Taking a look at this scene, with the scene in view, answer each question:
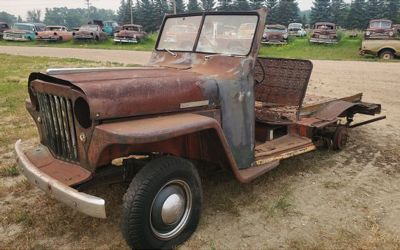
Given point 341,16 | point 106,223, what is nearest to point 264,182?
point 106,223

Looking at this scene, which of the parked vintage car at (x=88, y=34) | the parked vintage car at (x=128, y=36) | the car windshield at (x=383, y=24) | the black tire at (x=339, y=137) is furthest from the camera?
the parked vintage car at (x=88, y=34)

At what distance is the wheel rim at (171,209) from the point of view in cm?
311

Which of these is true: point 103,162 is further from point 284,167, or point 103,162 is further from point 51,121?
point 284,167

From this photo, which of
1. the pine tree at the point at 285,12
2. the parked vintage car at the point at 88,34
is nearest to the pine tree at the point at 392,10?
the pine tree at the point at 285,12

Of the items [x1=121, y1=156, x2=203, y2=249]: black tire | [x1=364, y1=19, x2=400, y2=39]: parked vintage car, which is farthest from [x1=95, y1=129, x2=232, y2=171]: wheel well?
[x1=364, y1=19, x2=400, y2=39]: parked vintage car

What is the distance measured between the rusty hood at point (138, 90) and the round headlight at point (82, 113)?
0.14 meters

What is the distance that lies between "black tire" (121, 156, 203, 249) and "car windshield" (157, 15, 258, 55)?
4.86ft

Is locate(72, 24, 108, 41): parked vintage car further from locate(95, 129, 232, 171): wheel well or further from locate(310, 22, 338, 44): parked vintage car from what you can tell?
locate(95, 129, 232, 171): wheel well

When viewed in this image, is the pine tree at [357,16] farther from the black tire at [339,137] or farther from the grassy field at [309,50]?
the black tire at [339,137]

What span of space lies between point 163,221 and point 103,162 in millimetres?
666

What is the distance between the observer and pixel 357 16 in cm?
4475

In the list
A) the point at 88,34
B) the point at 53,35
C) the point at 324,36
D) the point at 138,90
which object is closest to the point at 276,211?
the point at 138,90

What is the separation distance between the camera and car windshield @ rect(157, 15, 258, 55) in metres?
4.11

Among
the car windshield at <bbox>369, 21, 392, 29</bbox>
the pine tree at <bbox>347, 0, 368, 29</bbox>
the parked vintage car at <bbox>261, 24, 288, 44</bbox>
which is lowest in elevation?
the parked vintage car at <bbox>261, 24, 288, 44</bbox>
